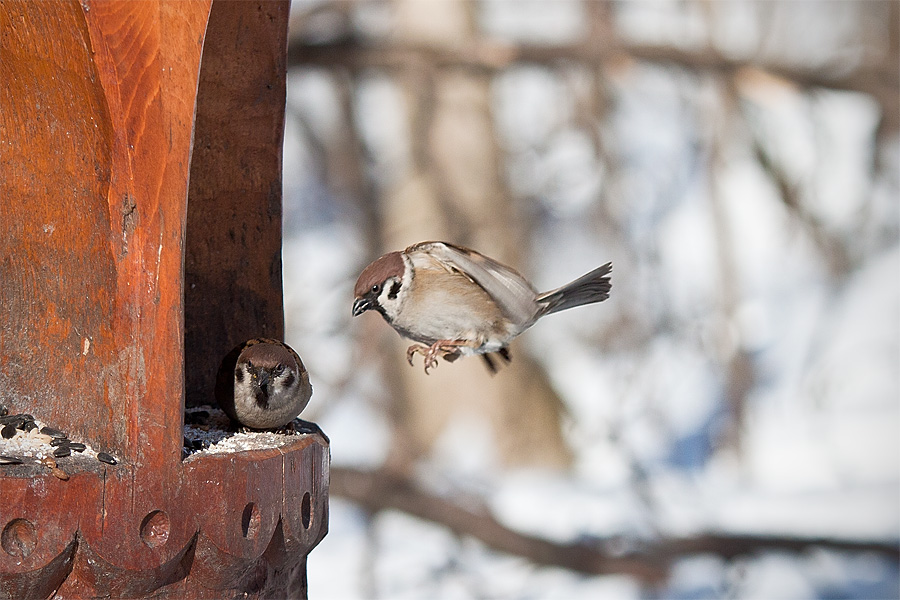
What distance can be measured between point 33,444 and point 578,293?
127cm

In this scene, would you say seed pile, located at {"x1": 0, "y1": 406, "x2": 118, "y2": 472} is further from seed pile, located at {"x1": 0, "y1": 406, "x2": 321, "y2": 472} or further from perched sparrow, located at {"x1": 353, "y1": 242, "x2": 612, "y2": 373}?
perched sparrow, located at {"x1": 353, "y1": 242, "x2": 612, "y2": 373}

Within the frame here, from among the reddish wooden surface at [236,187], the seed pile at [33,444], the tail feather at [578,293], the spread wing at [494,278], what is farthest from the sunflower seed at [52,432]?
the tail feather at [578,293]

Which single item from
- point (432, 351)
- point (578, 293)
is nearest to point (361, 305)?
point (432, 351)

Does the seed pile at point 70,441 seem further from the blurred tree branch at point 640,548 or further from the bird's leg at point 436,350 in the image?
the blurred tree branch at point 640,548

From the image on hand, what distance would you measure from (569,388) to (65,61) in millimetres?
5477

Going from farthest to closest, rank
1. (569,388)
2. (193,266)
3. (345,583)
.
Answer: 1. (569,388)
2. (345,583)
3. (193,266)

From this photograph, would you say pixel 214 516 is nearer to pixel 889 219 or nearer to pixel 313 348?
pixel 313 348

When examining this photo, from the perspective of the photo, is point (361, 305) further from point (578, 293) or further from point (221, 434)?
point (578, 293)

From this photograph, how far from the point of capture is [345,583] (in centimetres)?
539

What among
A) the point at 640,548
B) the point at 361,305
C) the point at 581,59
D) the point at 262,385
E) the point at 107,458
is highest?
the point at 581,59

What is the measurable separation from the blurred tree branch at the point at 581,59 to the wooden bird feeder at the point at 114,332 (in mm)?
4953

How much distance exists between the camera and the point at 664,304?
6137 mm

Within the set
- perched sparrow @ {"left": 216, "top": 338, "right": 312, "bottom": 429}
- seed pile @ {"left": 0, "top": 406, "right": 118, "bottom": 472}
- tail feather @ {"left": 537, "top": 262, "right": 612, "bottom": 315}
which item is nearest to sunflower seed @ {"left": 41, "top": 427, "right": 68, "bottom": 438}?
seed pile @ {"left": 0, "top": 406, "right": 118, "bottom": 472}

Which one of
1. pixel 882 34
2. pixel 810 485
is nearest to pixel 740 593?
pixel 810 485
